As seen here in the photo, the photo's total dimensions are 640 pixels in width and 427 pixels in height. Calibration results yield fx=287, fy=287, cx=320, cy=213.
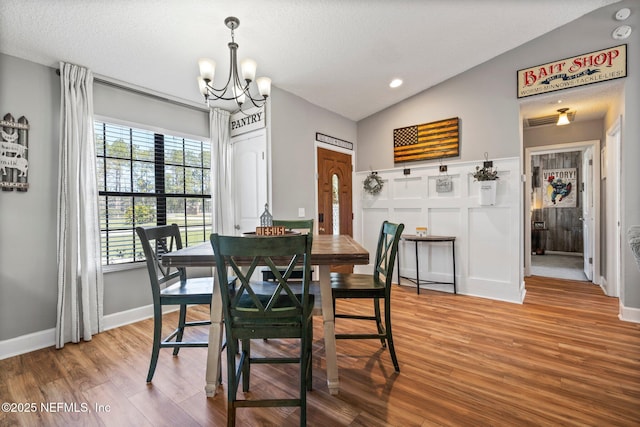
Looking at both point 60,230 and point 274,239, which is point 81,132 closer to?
point 60,230

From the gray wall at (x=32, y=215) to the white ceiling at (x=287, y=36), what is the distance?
0.78 feet

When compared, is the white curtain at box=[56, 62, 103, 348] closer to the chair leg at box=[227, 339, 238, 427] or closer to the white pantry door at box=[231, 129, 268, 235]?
the white pantry door at box=[231, 129, 268, 235]

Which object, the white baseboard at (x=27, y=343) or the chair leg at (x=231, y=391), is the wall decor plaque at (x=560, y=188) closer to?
the chair leg at (x=231, y=391)

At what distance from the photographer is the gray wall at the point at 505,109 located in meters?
2.86

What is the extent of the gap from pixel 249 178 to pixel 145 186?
118 cm


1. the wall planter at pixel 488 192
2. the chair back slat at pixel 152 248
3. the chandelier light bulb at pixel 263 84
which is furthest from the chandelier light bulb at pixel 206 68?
the wall planter at pixel 488 192

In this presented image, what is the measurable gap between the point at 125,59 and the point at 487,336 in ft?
13.7

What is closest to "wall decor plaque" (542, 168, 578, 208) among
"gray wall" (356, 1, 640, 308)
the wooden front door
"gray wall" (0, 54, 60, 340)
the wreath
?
"gray wall" (356, 1, 640, 308)

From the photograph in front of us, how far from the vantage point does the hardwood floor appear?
63.4 inches

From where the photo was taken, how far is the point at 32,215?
2.50 meters

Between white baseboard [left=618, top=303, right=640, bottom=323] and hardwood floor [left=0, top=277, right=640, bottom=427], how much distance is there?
0.10 meters

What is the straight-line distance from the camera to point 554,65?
3.23 meters

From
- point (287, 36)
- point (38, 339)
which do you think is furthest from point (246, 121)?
point (38, 339)

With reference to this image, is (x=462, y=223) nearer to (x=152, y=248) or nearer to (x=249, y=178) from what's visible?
(x=249, y=178)
